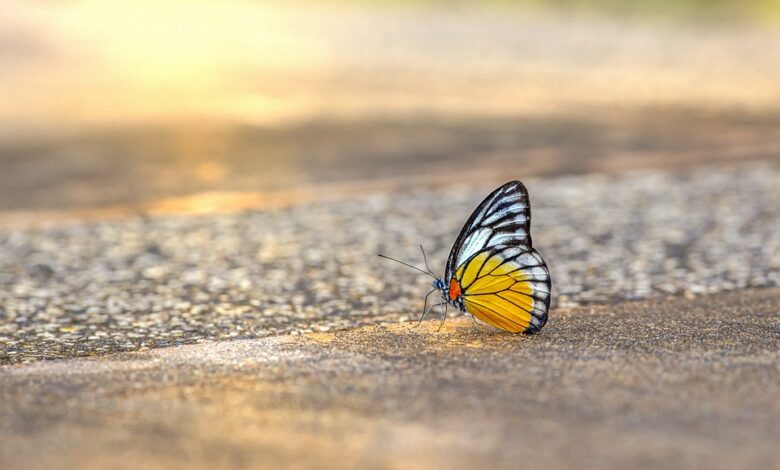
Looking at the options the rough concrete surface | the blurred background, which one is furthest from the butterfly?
the blurred background

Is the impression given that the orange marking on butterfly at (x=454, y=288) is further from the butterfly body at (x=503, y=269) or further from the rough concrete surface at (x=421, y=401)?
the rough concrete surface at (x=421, y=401)

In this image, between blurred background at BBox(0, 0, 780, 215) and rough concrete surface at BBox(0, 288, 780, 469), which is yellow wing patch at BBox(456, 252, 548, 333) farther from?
blurred background at BBox(0, 0, 780, 215)

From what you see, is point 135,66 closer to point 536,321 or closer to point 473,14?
point 473,14

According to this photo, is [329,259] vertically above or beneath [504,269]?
beneath

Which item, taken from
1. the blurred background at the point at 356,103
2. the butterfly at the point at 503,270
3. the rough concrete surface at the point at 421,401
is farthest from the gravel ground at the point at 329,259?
the blurred background at the point at 356,103

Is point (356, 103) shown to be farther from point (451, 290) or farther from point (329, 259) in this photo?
point (451, 290)

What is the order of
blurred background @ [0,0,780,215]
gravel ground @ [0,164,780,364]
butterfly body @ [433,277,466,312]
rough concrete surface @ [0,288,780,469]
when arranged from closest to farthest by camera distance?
rough concrete surface @ [0,288,780,469], butterfly body @ [433,277,466,312], gravel ground @ [0,164,780,364], blurred background @ [0,0,780,215]

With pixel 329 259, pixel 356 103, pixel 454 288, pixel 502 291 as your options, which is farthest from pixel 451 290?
pixel 356 103
